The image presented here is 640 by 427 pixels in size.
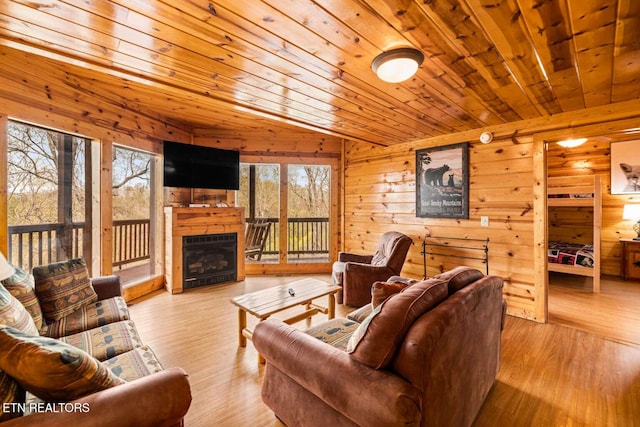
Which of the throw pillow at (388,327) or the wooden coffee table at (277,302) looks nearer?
the throw pillow at (388,327)

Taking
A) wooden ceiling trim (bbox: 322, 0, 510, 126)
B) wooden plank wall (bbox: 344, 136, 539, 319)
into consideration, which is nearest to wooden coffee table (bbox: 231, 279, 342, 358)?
wooden plank wall (bbox: 344, 136, 539, 319)

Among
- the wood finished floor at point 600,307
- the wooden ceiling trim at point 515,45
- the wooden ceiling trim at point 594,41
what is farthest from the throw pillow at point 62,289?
the wood finished floor at point 600,307

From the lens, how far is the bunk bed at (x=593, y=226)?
4047 mm

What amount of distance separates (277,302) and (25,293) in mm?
1752

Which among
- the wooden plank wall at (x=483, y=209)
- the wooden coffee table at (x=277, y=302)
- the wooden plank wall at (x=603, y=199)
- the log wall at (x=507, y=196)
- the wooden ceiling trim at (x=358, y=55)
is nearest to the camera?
the wooden ceiling trim at (x=358, y=55)

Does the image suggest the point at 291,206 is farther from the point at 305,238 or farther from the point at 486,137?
the point at 486,137

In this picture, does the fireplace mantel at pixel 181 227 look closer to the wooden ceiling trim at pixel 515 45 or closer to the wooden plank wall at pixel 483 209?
the wooden plank wall at pixel 483 209

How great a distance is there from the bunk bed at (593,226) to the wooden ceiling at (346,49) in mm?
2304

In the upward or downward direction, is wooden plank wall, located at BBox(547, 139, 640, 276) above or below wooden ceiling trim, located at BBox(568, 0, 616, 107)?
below

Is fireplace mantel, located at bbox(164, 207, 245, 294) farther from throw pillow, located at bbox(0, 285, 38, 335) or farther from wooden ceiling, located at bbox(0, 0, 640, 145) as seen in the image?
throw pillow, located at bbox(0, 285, 38, 335)

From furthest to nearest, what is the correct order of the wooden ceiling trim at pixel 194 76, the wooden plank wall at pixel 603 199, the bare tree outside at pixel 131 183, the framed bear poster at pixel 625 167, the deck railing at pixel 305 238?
the deck railing at pixel 305 238
the wooden plank wall at pixel 603 199
the framed bear poster at pixel 625 167
the bare tree outside at pixel 131 183
the wooden ceiling trim at pixel 194 76

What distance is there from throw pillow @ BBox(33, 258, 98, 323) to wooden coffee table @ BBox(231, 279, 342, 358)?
116 cm

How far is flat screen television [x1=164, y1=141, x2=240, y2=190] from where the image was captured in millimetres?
4004

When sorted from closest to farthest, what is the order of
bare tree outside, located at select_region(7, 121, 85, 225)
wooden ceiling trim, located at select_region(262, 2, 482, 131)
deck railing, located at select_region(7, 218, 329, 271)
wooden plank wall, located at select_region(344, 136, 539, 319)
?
wooden ceiling trim, located at select_region(262, 2, 482, 131) < bare tree outside, located at select_region(7, 121, 85, 225) < deck railing, located at select_region(7, 218, 329, 271) < wooden plank wall, located at select_region(344, 136, 539, 319)
